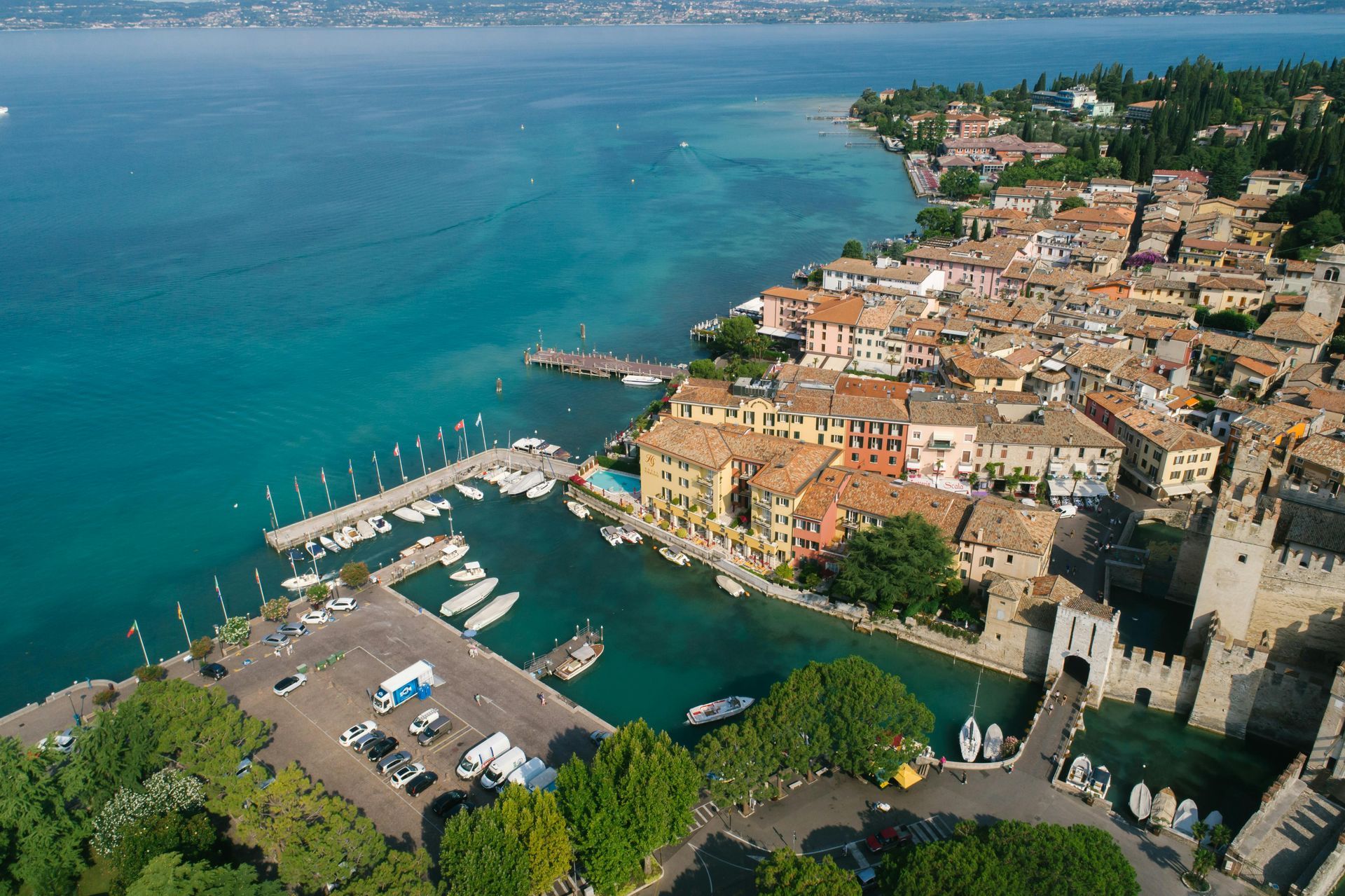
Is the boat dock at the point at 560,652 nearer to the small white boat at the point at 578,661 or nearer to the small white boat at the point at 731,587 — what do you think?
the small white boat at the point at 578,661

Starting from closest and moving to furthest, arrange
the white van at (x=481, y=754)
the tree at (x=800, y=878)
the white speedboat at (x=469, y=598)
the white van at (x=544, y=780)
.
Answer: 1. the tree at (x=800, y=878)
2. the white van at (x=544, y=780)
3. the white van at (x=481, y=754)
4. the white speedboat at (x=469, y=598)

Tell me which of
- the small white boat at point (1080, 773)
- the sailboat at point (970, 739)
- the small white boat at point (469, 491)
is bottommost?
the small white boat at point (469, 491)

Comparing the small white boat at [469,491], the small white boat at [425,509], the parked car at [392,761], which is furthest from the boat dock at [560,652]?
the small white boat at [469,491]

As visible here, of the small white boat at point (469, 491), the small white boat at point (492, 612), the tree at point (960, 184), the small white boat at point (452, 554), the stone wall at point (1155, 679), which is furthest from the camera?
the tree at point (960, 184)

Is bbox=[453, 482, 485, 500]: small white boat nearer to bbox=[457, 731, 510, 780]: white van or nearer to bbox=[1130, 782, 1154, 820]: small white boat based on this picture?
bbox=[457, 731, 510, 780]: white van

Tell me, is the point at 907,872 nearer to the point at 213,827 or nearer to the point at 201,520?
the point at 213,827

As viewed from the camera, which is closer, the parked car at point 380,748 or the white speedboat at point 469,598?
the parked car at point 380,748

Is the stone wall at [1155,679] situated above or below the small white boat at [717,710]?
above
